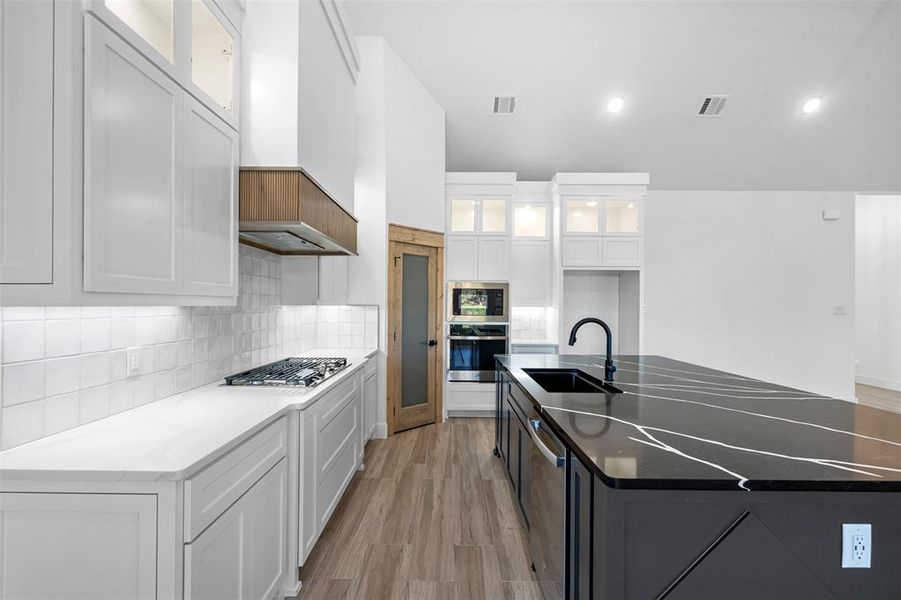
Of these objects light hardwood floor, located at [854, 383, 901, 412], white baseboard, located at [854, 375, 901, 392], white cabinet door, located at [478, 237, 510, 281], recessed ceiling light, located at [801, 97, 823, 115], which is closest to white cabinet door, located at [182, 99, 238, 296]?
white cabinet door, located at [478, 237, 510, 281]

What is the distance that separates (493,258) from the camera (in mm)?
4875

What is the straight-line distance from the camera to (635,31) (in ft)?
13.4

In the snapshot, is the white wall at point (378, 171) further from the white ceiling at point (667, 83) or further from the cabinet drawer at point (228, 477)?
the cabinet drawer at point (228, 477)

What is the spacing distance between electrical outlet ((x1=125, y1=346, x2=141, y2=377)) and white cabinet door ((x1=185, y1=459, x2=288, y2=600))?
28.7 inches

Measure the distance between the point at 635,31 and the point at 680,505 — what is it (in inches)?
180

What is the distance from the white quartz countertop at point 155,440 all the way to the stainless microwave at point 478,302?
9.62 feet

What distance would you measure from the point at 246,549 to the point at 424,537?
117 centimetres

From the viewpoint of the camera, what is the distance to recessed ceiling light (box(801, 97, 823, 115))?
4848 mm

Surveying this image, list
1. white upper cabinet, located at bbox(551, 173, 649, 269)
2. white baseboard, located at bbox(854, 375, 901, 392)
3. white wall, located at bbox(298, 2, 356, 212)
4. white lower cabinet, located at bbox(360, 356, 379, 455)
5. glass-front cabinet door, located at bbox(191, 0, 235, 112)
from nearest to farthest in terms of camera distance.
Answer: glass-front cabinet door, located at bbox(191, 0, 235, 112) → white wall, located at bbox(298, 2, 356, 212) → white lower cabinet, located at bbox(360, 356, 379, 455) → white upper cabinet, located at bbox(551, 173, 649, 269) → white baseboard, located at bbox(854, 375, 901, 392)

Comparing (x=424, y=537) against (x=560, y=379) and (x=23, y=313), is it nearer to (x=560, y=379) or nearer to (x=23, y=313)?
(x=560, y=379)

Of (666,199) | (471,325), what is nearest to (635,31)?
(666,199)

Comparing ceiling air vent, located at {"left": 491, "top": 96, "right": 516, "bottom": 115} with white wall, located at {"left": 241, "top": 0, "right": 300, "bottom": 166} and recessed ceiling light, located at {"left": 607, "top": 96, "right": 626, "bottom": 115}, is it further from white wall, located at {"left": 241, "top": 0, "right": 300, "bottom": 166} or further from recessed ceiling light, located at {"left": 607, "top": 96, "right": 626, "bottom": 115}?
white wall, located at {"left": 241, "top": 0, "right": 300, "bottom": 166}

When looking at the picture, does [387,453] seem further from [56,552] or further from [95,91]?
[95,91]

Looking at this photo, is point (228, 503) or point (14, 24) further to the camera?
point (228, 503)
